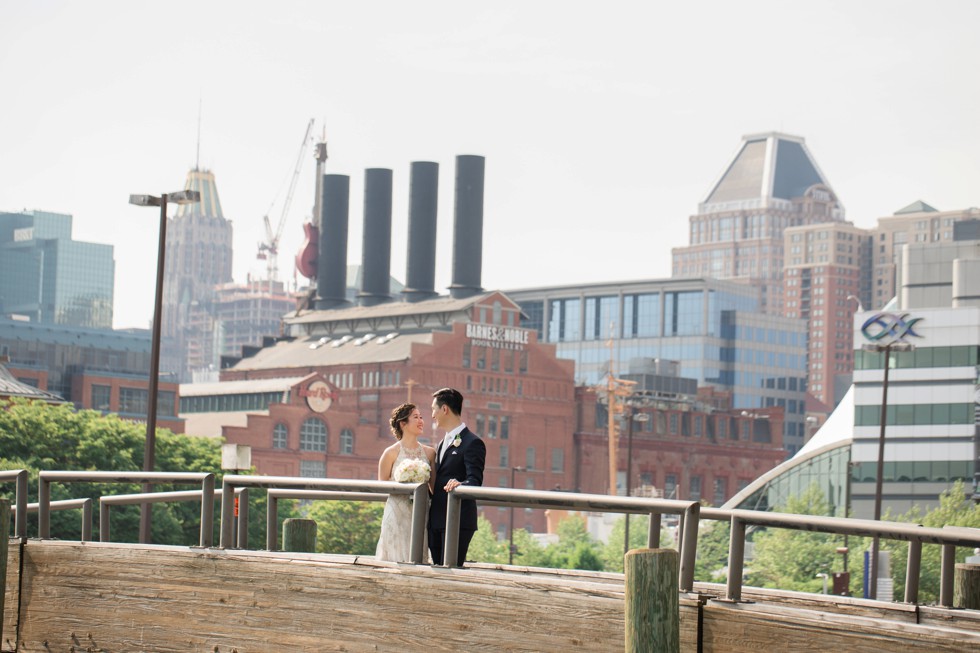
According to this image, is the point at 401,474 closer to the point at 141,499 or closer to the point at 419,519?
the point at 419,519

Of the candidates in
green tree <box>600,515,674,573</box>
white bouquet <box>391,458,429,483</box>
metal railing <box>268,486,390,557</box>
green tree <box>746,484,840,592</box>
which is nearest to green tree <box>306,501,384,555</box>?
green tree <box>600,515,674,573</box>

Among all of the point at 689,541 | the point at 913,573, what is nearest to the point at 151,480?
the point at 689,541

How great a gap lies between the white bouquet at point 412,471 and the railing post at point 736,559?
8.94 feet

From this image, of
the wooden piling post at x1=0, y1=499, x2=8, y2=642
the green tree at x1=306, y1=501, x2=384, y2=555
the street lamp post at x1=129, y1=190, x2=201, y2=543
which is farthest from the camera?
the green tree at x1=306, y1=501, x2=384, y2=555

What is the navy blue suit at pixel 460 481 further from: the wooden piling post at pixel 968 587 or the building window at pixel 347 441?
the building window at pixel 347 441

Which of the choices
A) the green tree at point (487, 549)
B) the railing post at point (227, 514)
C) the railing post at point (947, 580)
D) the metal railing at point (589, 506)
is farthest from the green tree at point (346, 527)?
the metal railing at point (589, 506)

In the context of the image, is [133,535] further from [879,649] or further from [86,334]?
[86,334]

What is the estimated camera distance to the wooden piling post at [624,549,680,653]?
1011cm

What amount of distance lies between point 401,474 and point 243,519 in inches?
78.7

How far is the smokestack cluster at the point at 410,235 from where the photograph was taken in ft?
444

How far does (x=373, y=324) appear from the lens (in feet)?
456

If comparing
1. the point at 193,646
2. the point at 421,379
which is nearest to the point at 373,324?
the point at 421,379

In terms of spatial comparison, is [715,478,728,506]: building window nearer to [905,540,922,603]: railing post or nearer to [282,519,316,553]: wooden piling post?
[282,519,316,553]: wooden piling post

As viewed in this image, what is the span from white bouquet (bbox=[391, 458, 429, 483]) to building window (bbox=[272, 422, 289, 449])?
105504mm
